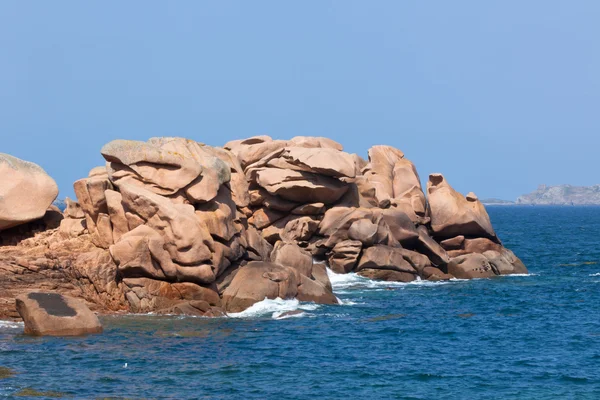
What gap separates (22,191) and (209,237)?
383 inches

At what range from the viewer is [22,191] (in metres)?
42.7

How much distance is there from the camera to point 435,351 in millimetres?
34750

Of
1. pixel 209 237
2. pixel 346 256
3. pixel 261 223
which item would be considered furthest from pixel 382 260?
pixel 209 237

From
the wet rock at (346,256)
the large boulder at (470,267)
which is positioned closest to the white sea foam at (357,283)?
the wet rock at (346,256)

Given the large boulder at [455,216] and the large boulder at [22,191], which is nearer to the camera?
the large boulder at [22,191]

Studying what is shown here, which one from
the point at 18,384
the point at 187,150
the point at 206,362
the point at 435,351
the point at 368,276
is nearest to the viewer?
the point at 18,384

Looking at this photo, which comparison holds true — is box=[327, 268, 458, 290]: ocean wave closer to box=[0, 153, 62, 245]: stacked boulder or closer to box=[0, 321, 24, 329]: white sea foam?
box=[0, 153, 62, 245]: stacked boulder

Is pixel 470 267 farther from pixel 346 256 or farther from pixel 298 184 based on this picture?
pixel 298 184

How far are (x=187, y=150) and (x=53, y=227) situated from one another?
324 inches

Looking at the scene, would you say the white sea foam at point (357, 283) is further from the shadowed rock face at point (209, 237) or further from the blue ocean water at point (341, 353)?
the blue ocean water at point (341, 353)

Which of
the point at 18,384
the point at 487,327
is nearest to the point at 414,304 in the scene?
the point at 487,327

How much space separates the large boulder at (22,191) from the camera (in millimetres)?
42094

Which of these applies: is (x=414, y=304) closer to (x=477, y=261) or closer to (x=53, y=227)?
(x=477, y=261)

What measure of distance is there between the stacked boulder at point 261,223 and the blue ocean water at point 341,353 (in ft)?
6.93
